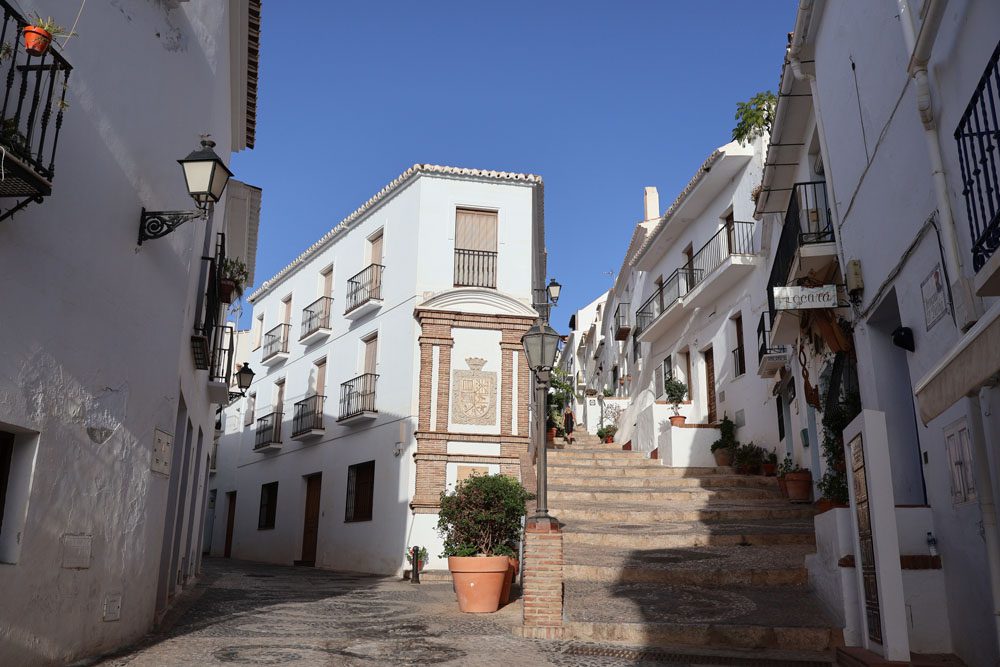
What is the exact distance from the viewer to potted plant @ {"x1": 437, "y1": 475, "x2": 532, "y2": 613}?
914 centimetres

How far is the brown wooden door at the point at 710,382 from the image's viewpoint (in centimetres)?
2019

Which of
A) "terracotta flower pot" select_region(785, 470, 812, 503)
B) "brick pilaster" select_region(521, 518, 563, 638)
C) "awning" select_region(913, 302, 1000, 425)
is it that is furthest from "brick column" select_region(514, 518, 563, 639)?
"terracotta flower pot" select_region(785, 470, 812, 503)

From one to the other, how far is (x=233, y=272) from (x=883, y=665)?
929 cm

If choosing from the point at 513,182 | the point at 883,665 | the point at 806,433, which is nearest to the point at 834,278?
the point at 806,433

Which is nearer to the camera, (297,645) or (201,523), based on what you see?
(297,645)

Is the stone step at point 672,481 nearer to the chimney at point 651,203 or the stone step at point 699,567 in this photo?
the stone step at point 699,567

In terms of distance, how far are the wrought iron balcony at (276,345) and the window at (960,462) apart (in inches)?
791

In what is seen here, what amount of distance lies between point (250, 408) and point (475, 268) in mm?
11141

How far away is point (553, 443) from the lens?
19562 millimetres

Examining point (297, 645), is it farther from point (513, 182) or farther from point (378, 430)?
point (513, 182)

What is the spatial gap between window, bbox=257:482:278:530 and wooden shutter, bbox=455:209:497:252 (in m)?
9.32

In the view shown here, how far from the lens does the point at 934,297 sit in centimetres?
616

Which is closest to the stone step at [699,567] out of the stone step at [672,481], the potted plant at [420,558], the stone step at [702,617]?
the stone step at [702,617]

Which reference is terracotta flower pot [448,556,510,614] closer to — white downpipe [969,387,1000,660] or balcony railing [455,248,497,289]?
white downpipe [969,387,1000,660]
